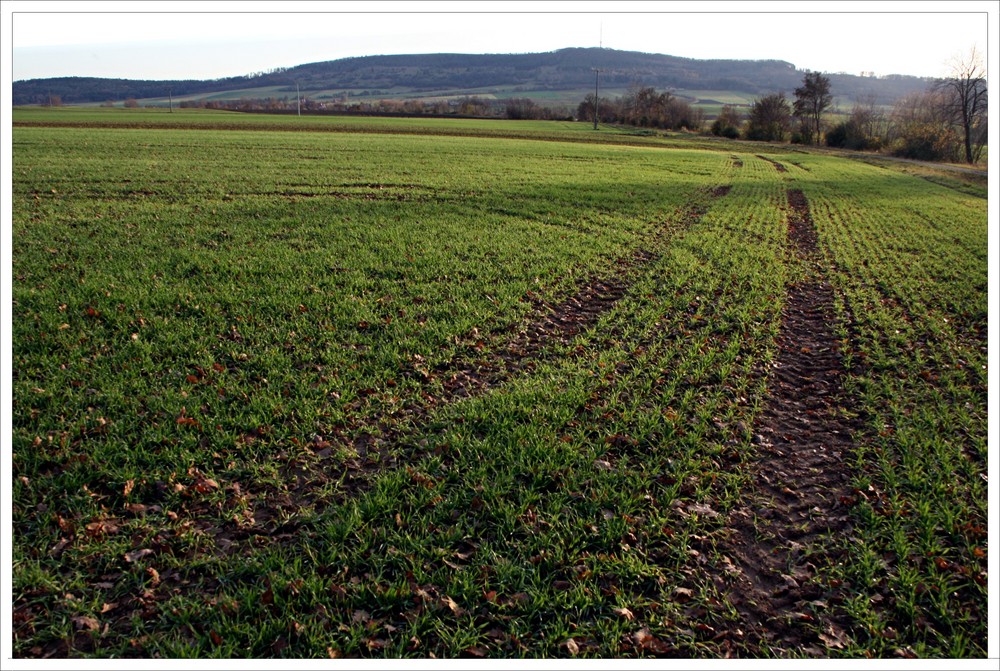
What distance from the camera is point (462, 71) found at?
16050 centimetres

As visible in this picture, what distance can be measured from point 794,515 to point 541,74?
181 metres

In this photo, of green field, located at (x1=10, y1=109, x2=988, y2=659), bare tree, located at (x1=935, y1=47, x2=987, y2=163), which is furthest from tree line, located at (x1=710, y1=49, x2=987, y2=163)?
green field, located at (x1=10, y1=109, x2=988, y2=659)

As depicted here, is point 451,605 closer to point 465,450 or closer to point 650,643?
point 650,643

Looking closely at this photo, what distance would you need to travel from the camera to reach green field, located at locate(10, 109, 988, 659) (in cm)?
411

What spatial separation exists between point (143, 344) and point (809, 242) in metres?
17.8

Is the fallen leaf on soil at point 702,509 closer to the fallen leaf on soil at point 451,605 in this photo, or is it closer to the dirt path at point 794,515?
the dirt path at point 794,515

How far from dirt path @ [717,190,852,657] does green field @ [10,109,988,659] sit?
0.10 feet

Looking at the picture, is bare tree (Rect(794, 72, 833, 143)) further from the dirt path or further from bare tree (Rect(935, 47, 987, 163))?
the dirt path

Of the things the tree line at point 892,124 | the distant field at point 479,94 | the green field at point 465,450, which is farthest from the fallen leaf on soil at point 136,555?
the distant field at point 479,94

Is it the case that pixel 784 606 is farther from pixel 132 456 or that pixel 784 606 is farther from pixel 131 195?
pixel 131 195

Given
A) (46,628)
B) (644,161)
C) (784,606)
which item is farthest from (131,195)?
(644,161)

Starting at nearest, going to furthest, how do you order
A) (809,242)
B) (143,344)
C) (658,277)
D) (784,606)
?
(784,606) → (143,344) → (658,277) → (809,242)

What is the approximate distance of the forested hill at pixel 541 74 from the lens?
149m

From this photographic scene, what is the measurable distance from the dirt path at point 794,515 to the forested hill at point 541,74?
150 m
